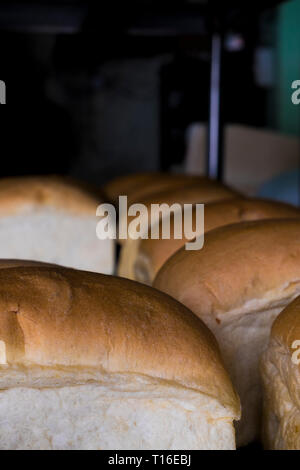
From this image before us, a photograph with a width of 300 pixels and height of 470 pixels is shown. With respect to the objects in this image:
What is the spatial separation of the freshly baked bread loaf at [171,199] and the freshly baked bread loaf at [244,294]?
0.59 metres

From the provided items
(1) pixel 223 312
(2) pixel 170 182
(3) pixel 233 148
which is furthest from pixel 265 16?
(1) pixel 223 312

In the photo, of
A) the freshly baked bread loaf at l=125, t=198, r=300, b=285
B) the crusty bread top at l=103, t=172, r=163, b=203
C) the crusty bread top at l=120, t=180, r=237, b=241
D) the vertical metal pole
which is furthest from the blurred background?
the freshly baked bread loaf at l=125, t=198, r=300, b=285

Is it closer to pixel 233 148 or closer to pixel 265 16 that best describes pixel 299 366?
pixel 233 148

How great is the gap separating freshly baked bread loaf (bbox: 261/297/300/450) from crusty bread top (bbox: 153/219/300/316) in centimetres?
11

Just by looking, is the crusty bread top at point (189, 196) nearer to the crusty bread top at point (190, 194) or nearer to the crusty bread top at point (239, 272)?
the crusty bread top at point (190, 194)

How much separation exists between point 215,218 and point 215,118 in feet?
3.93

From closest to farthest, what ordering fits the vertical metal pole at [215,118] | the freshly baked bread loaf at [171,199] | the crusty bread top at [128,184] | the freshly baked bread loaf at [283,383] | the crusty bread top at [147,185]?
the freshly baked bread loaf at [283,383] → the freshly baked bread loaf at [171,199] → the crusty bread top at [147,185] → the crusty bread top at [128,184] → the vertical metal pole at [215,118]

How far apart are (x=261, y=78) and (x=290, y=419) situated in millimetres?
5239

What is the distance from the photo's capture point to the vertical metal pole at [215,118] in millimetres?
2408

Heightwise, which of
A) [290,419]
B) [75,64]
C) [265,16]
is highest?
[265,16]

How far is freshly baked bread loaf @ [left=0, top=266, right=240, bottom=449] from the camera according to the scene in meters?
0.71

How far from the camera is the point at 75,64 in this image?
164 inches

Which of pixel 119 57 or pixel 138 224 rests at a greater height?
pixel 119 57

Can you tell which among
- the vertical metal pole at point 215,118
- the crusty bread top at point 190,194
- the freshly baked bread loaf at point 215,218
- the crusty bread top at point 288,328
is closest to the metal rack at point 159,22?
the vertical metal pole at point 215,118
